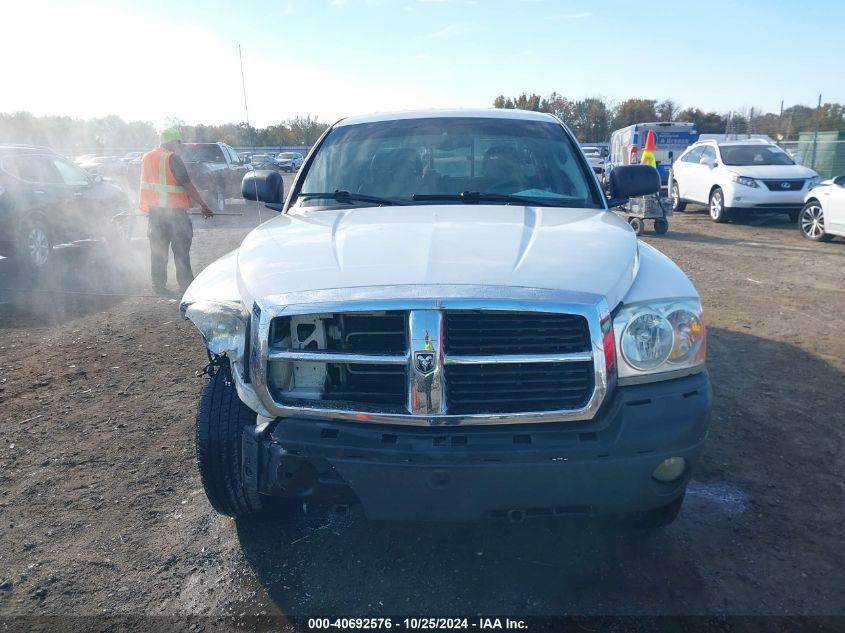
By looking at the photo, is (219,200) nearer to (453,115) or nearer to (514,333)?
(453,115)

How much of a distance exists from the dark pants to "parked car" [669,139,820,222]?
11.0 meters

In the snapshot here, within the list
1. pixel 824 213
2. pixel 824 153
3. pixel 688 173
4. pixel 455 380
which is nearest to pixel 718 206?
pixel 688 173

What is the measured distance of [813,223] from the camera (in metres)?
11.5

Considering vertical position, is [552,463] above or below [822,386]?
above

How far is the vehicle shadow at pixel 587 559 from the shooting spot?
250 centimetres

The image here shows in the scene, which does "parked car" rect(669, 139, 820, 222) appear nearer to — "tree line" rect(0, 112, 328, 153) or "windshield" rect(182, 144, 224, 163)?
"windshield" rect(182, 144, 224, 163)

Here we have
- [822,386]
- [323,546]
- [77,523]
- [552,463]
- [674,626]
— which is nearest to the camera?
[552,463]

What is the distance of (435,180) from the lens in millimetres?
3682

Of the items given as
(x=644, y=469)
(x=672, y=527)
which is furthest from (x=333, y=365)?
(x=672, y=527)

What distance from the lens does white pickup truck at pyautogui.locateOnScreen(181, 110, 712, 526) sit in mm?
2227

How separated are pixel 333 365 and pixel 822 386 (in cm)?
396

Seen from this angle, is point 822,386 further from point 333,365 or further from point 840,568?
point 333,365

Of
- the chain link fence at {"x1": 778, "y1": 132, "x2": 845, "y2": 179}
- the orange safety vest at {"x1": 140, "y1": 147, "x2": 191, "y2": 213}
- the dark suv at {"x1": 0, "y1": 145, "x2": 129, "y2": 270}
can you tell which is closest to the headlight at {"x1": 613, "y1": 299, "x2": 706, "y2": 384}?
the orange safety vest at {"x1": 140, "y1": 147, "x2": 191, "y2": 213}

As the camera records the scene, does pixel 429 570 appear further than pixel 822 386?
No
